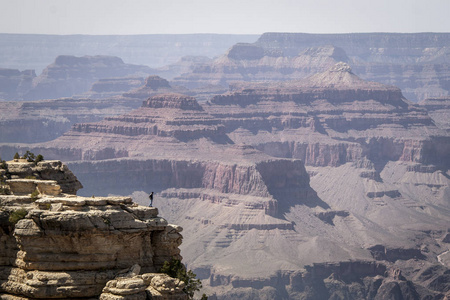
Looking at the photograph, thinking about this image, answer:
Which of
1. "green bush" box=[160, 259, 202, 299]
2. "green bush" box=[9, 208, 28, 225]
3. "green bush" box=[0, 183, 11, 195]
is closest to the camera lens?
"green bush" box=[9, 208, 28, 225]

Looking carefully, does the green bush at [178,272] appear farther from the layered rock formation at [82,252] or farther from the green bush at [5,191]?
the green bush at [5,191]

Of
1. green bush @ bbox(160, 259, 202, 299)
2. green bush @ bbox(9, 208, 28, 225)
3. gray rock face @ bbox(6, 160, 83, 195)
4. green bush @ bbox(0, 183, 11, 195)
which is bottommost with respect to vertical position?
green bush @ bbox(160, 259, 202, 299)

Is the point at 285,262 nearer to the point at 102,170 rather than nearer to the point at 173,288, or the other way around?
the point at 102,170

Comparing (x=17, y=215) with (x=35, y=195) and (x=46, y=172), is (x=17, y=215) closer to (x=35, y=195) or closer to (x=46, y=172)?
(x=35, y=195)

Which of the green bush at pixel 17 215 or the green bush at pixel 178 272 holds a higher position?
the green bush at pixel 17 215

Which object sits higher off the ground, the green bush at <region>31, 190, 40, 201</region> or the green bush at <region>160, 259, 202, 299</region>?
the green bush at <region>31, 190, 40, 201</region>

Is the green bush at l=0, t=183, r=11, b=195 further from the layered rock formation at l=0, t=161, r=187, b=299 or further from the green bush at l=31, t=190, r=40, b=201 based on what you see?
the layered rock formation at l=0, t=161, r=187, b=299

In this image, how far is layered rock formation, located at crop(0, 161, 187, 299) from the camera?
43.0m

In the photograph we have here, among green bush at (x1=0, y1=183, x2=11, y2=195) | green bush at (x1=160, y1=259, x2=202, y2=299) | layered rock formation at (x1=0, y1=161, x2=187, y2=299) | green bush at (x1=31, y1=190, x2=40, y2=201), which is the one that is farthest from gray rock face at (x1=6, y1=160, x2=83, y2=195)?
green bush at (x1=160, y1=259, x2=202, y2=299)

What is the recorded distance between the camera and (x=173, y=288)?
43531 millimetres

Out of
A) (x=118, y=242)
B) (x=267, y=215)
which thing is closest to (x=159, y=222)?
(x=118, y=242)

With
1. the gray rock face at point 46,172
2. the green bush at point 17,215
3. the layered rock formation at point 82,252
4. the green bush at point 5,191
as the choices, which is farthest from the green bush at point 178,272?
the gray rock face at point 46,172

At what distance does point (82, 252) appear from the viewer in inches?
1719

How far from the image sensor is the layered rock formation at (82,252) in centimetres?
4300
